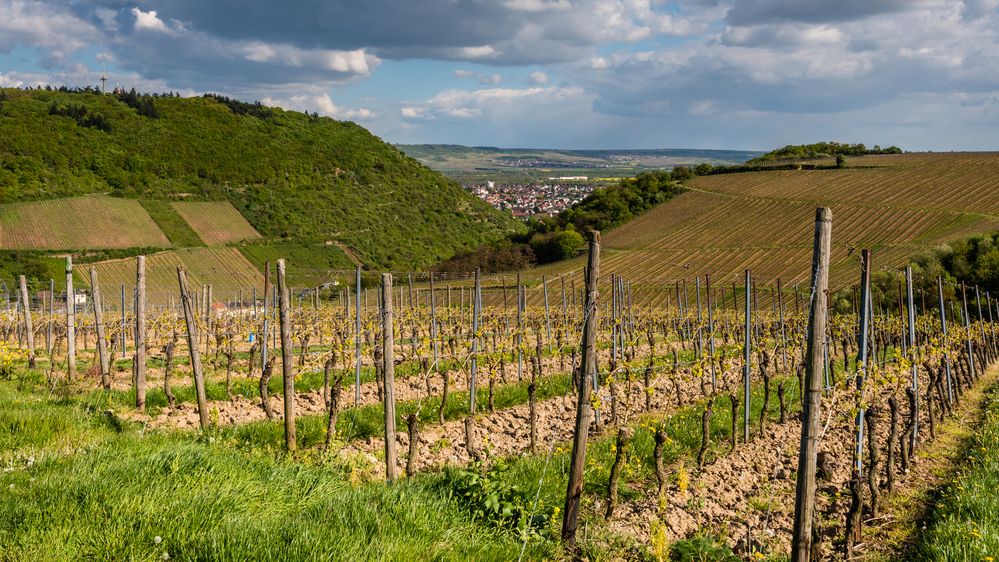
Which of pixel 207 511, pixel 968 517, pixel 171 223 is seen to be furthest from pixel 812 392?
pixel 171 223

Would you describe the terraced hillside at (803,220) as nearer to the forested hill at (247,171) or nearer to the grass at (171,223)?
the forested hill at (247,171)

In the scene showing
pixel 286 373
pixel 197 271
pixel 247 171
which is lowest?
pixel 197 271

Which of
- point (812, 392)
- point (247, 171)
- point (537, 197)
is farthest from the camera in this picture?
point (537, 197)

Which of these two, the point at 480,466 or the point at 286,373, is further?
the point at 286,373

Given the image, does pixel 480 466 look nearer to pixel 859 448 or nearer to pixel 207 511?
pixel 207 511

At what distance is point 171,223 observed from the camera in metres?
71.6

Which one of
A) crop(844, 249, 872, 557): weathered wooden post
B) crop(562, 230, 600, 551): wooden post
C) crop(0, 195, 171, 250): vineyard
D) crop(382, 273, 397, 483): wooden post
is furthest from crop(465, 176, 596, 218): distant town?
crop(562, 230, 600, 551): wooden post

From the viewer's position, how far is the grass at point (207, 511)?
3.98 metres

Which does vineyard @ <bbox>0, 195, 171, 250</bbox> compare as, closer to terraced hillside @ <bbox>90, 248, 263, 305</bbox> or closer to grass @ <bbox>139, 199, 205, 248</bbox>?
grass @ <bbox>139, 199, 205, 248</bbox>

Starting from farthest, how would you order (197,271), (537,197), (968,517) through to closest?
(537,197)
(197,271)
(968,517)

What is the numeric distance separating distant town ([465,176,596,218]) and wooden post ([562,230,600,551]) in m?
111

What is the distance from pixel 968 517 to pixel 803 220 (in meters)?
52.0

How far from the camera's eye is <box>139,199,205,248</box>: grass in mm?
69188

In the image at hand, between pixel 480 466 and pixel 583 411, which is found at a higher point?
pixel 583 411
